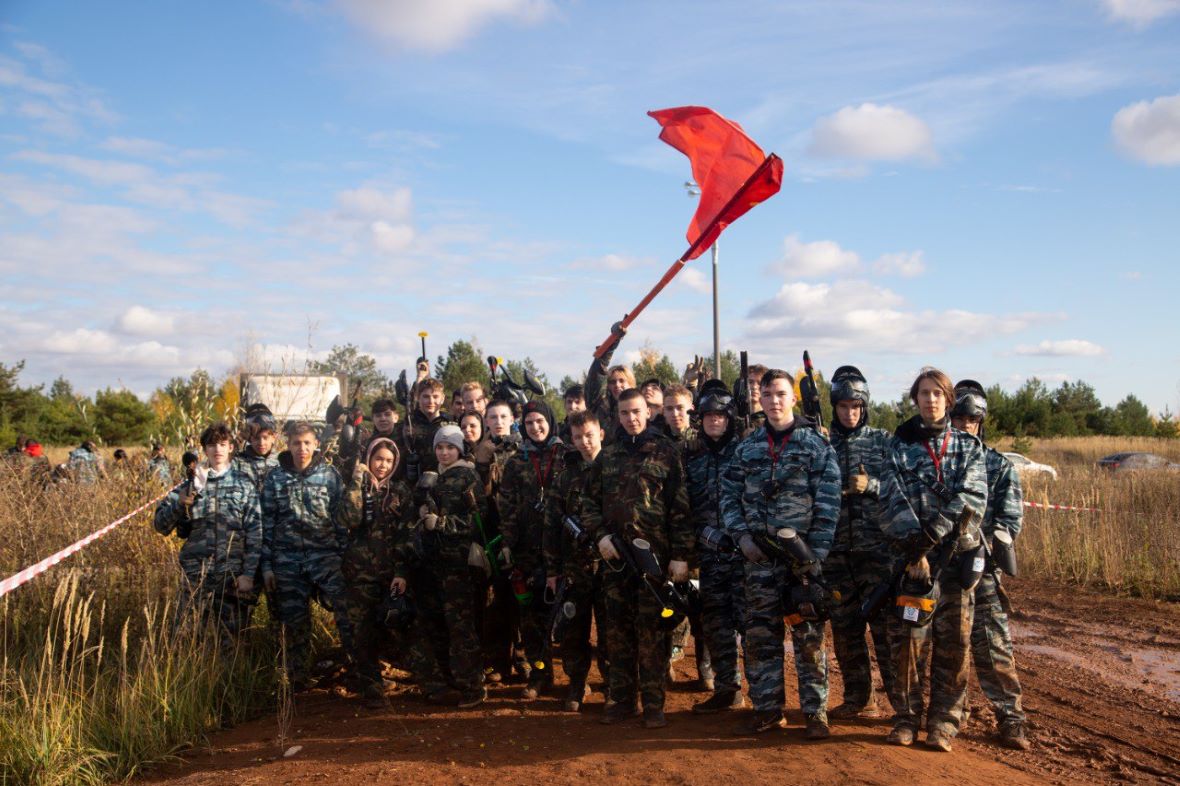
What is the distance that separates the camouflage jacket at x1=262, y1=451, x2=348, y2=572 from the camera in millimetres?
6852

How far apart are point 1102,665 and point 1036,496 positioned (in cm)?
735

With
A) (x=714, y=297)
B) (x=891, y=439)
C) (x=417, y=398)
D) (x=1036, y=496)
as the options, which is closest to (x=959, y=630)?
(x=891, y=439)

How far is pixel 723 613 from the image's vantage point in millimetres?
6285

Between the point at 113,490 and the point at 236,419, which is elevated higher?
the point at 236,419

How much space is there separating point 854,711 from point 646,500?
1.98 metres

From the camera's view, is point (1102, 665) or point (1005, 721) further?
point (1102, 665)

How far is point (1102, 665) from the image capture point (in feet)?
26.2

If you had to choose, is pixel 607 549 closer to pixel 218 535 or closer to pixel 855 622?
pixel 855 622

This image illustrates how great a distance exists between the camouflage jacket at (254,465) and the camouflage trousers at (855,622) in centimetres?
434

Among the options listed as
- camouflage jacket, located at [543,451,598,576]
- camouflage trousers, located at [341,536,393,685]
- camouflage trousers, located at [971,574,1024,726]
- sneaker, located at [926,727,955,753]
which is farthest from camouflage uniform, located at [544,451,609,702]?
camouflage trousers, located at [971,574,1024,726]

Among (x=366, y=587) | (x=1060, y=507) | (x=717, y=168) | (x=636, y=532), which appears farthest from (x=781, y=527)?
(x=1060, y=507)

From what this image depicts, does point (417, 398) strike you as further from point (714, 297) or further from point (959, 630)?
point (714, 297)

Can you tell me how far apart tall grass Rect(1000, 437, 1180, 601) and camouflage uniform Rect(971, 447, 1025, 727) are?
22.0 ft

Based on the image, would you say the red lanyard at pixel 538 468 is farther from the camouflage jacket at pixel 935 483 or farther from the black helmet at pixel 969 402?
the black helmet at pixel 969 402
